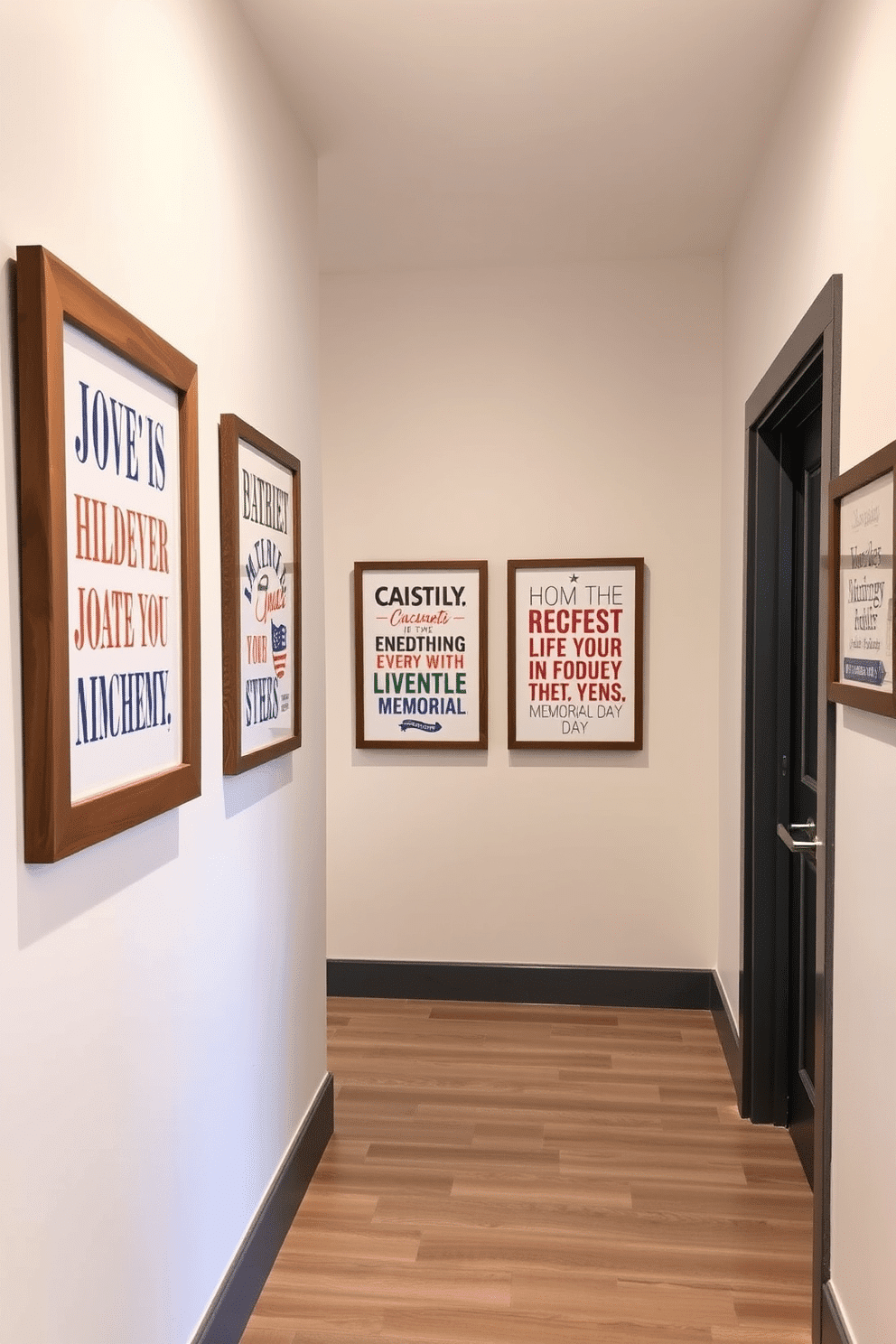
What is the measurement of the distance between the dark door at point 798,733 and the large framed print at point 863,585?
797 millimetres

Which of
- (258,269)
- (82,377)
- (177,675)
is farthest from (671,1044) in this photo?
(82,377)

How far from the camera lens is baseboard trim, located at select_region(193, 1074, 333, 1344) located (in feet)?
6.43

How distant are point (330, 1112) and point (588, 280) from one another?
2858mm

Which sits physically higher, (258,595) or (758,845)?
(258,595)

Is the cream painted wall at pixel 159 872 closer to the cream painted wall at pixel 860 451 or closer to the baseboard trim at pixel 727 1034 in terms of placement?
the cream painted wall at pixel 860 451

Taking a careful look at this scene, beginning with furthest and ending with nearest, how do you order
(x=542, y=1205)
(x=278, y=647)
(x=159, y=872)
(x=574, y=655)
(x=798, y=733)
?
(x=574, y=655)
(x=798, y=733)
(x=542, y=1205)
(x=278, y=647)
(x=159, y=872)

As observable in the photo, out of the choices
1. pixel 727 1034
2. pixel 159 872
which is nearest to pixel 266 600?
pixel 159 872

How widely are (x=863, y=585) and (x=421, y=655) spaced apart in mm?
2268

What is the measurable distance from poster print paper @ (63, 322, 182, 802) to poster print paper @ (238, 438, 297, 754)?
38cm

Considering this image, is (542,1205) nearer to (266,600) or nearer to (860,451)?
(266,600)

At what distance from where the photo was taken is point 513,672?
3.88 metres

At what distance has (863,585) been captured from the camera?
1.80 m

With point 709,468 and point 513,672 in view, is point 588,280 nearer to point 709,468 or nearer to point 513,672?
point 709,468

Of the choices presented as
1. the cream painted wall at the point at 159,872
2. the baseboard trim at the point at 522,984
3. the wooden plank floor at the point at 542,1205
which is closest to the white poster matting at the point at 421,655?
the baseboard trim at the point at 522,984
